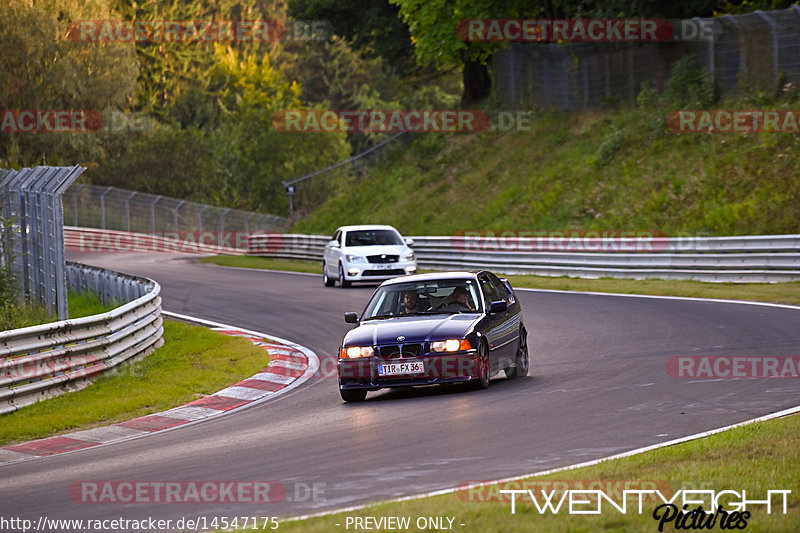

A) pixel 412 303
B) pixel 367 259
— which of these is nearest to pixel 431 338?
pixel 412 303

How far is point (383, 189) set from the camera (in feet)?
164

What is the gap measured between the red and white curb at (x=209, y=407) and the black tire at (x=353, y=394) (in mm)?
1392

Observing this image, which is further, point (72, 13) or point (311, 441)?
point (72, 13)

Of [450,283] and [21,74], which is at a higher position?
[21,74]

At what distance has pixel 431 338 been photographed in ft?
40.3

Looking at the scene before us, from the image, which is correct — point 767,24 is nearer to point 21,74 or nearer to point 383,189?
point 383,189

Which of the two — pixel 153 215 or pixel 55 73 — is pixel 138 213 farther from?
pixel 55 73

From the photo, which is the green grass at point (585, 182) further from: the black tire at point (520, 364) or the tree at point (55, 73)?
the black tire at point (520, 364)

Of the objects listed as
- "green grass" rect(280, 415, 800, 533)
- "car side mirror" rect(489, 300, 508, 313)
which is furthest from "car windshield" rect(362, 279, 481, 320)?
"green grass" rect(280, 415, 800, 533)

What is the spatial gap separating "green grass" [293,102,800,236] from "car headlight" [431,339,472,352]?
1789 cm

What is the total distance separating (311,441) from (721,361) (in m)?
5.78

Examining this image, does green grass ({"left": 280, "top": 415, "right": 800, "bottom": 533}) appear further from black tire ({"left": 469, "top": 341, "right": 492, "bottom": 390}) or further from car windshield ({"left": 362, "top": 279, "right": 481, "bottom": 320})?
car windshield ({"left": 362, "top": 279, "right": 481, "bottom": 320})

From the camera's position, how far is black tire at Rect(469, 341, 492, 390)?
40.8 ft

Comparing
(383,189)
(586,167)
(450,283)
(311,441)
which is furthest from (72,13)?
(311,441)
